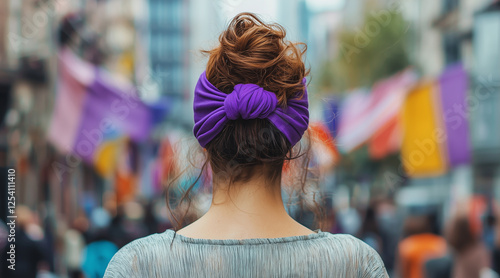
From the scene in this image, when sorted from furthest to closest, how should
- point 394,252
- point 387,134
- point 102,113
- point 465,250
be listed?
point 387,134, point 394,252, point 102,113, point 465,250

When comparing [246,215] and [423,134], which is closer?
[246,215]

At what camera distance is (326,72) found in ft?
122

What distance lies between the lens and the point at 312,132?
72.2 inches

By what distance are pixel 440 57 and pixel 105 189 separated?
46.6 ft

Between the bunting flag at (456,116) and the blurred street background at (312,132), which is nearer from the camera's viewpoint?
the blurred street background at (312,132)

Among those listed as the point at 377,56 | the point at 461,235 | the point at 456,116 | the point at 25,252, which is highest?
the point at 377,56

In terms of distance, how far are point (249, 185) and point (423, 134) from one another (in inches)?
307

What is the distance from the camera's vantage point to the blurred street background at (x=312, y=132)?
5.61 meters

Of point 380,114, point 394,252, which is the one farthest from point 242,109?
point 380,114

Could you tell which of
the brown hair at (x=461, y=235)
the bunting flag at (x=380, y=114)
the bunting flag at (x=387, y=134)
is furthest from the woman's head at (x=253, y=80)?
the bunting flag at (x=387, y=134)

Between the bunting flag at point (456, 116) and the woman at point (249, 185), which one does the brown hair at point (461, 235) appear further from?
the woman at point (249, 185)

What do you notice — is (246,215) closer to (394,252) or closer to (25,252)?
(25,252)

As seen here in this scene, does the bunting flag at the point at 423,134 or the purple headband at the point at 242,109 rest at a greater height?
the purple headband at the point at 242,109

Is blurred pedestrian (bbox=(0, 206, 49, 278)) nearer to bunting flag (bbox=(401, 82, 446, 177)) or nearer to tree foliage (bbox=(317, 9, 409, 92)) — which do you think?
bunting flag (bbox=(401, 82, 446, 177))
